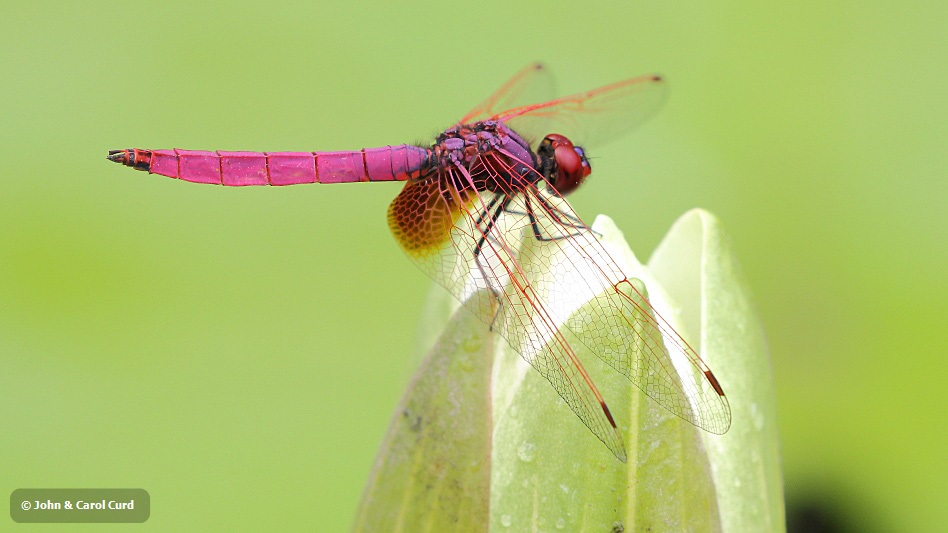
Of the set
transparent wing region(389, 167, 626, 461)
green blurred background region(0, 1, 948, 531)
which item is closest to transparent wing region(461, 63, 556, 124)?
green blurred background region(0, 1, 948, 531)

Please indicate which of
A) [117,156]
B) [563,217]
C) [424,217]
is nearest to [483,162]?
[424,217]

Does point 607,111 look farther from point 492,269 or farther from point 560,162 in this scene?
point 492,269

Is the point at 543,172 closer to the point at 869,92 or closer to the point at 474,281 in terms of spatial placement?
the point at 474,281

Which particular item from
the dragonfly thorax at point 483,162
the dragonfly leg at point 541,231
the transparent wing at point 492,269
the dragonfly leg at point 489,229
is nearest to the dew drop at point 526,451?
the transparent wing at point 492,269

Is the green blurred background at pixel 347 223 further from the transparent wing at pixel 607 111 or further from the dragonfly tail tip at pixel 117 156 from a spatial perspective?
the dragonfly tail tip at pixel 117 156

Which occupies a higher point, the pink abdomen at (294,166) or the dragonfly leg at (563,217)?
the pink abdomen at (294,166)

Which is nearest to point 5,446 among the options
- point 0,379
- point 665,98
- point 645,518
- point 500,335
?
point 0,379

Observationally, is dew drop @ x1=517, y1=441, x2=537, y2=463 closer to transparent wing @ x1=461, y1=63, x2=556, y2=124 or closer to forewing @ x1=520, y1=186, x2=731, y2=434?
forewing @ x1=520, y1=186, x2=731, y2=434
